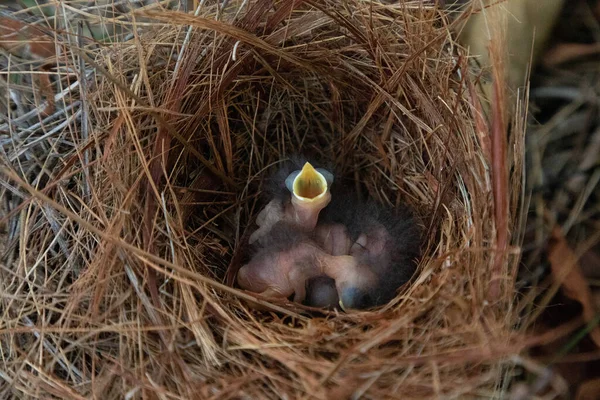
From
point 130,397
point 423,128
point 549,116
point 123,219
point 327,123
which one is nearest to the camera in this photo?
point 130,397

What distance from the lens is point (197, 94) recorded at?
1348 millimetres

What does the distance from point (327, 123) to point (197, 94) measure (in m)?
0.42

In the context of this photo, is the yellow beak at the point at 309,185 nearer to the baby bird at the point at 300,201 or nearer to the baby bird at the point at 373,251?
the baby bird at the point at 300,201

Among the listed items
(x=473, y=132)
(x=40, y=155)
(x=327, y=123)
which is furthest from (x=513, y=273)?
(x=40, y=155)

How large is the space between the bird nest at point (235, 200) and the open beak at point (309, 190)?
223mm

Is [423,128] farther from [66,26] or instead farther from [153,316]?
[66,26]

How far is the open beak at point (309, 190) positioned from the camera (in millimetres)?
1252

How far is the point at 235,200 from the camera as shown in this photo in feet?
4.99

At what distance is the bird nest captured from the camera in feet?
3.19

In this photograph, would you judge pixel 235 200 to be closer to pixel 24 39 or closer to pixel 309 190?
pixel 309 190

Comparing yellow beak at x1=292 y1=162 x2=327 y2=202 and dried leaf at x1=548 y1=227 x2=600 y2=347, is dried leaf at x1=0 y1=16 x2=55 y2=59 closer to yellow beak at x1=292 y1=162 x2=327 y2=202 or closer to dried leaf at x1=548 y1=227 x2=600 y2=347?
yellow beak at x1=292 y1=162 x2=327 y2=202

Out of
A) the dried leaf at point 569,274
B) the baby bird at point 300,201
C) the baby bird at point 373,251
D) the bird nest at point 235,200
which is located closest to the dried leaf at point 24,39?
the bird nest at point 235,200

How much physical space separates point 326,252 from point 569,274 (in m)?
0.56

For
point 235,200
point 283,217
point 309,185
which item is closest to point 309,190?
point 309,185
